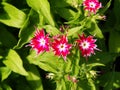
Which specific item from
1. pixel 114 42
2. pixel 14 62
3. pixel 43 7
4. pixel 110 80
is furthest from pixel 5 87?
pixel 114 42

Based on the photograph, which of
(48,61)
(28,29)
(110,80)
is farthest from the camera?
(110,80)

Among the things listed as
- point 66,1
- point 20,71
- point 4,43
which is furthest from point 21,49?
point 66,1

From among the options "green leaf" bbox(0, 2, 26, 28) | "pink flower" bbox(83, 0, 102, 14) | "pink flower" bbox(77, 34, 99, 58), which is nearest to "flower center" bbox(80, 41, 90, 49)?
"pink flower" bbox(77, 34, 99, 58)

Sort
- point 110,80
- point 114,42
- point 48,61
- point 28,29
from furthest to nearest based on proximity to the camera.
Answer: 1. point 114,42
2. point 110,80
3. point 28,29
4. point 48,61

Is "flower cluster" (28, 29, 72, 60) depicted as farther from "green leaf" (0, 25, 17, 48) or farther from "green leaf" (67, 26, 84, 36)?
"green leaf" (0, 25, 17, 48)

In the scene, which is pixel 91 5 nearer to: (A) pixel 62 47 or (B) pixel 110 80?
(A) pixel 62 47

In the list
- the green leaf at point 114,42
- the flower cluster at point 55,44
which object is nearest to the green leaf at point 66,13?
the flower cluster at point 55,44

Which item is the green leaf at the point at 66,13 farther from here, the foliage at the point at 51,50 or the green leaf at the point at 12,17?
the green leaf at the point at 12,17

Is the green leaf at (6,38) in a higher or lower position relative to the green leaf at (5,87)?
higher
